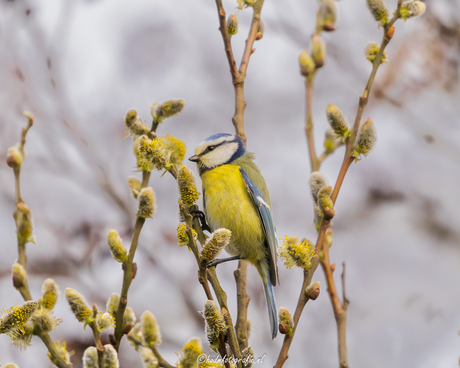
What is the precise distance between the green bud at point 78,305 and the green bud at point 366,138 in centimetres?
81

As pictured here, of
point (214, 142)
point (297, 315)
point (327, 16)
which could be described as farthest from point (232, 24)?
point (297, 315)

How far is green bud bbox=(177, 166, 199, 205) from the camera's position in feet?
3.67

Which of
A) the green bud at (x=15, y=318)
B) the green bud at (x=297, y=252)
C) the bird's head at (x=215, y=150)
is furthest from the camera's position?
the bird's head at (x=215, y=150)

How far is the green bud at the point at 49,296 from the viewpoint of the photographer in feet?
3.43

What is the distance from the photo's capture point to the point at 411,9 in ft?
4.31

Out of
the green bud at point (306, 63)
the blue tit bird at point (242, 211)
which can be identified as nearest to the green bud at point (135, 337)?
the blue tit bird at point (242, 211)

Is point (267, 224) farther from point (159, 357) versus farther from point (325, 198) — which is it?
point (159, 357)

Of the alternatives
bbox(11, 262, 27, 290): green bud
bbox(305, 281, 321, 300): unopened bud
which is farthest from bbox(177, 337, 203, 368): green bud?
bbox(11, 262, 27, 290): green bud

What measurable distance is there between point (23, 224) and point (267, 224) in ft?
3.62

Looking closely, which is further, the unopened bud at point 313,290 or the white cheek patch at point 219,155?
the white cheek patch at point 219,155

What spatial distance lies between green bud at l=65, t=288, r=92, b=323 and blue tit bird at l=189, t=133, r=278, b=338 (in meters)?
0.98

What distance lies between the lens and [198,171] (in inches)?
86.0

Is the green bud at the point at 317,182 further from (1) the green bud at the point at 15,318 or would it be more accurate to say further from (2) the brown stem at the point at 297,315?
(1) the green bud at the point at 15,318

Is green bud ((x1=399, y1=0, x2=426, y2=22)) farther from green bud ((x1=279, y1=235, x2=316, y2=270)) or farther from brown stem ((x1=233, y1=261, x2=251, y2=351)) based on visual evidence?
brown stem ((x1=233, y1=261, x2=251, y2=351))
